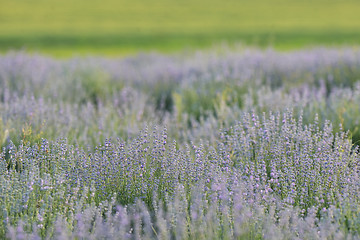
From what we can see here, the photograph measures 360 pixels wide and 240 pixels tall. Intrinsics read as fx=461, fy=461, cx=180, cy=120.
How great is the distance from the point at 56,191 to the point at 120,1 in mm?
26266

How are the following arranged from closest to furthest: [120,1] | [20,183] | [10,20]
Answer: [20,183] → [10,20] → [120,1]

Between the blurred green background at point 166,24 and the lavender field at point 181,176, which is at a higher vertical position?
the blurred green background at point 166,24

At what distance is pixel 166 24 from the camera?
21703 millimetres

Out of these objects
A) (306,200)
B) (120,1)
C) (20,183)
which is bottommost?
(306,200)

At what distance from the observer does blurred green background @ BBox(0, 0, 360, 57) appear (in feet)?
50.9

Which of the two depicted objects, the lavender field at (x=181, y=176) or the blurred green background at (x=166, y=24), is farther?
the blurred green background at (x=166, y=24)

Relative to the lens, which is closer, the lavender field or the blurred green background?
the lavender field

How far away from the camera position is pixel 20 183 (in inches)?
111

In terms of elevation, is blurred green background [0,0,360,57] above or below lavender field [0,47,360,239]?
above

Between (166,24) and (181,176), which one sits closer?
(181,176)

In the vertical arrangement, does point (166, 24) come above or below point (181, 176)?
above

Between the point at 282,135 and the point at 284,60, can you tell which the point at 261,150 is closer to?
the point at 282,135

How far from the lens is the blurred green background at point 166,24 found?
15.5 m

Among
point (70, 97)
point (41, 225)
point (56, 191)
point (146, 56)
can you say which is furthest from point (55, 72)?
point (41, 225)
